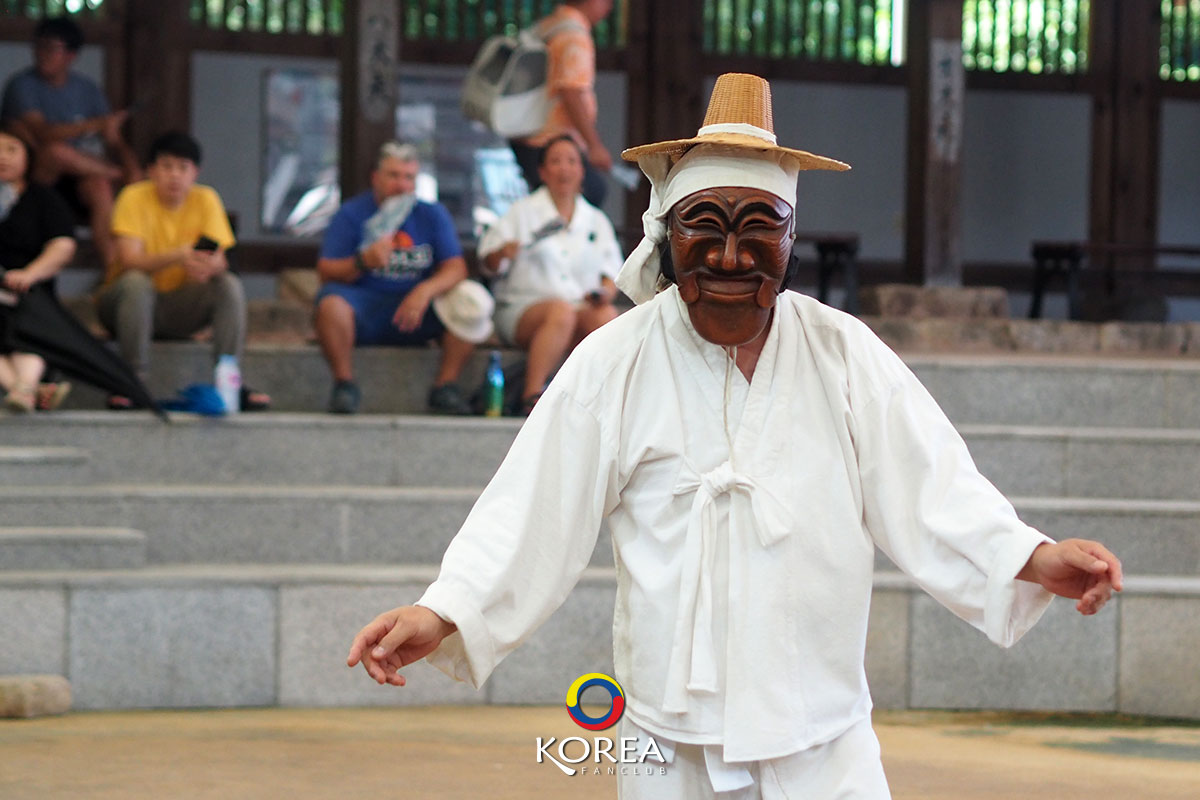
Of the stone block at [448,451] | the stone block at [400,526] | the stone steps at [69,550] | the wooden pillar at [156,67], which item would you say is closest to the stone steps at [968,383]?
the stone block at [448,451]

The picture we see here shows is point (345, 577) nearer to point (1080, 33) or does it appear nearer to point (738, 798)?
point (738, 798)

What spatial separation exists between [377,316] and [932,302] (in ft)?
13.1

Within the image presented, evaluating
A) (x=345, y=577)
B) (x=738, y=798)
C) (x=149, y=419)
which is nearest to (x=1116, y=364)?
(x=345, y=577)

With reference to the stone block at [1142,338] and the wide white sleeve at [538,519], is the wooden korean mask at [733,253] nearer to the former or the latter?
the wide white sleeve at [538,519]

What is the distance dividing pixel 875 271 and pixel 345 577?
6.58 m

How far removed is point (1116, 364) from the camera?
649cm

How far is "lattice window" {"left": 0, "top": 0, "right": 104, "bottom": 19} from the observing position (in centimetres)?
921

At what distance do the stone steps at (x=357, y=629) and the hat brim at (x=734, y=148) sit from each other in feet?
8.83

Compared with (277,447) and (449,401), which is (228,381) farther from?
(449,401)

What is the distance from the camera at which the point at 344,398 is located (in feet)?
19.3

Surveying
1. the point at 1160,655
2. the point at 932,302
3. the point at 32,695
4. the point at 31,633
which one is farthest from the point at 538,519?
the point at 932,302

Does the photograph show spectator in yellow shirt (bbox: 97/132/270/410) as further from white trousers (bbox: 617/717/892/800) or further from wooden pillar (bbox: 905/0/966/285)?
wooden pillar (bbox: 905/0/966/285)

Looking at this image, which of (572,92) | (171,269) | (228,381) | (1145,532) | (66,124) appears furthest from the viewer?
(66,124)

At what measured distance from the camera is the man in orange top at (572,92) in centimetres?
647
